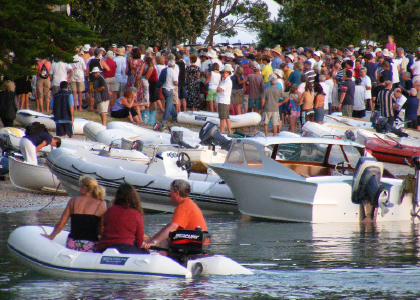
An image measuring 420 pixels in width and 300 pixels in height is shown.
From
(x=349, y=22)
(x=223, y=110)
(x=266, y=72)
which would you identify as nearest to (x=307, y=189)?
(x=223, y=110)

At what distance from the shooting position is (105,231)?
7996 mm

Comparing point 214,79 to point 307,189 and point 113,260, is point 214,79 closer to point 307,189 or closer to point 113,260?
point 307,189

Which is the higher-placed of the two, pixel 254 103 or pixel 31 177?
pixel 254 103

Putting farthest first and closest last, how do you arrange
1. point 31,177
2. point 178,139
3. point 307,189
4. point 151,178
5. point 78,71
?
point 78,71, point 178,139, point 31,177, point 151,178, point 307,189

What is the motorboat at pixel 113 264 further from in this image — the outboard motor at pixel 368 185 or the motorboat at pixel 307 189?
the outboard motor at pixel 368 185

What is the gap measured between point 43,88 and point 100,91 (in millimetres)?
2001

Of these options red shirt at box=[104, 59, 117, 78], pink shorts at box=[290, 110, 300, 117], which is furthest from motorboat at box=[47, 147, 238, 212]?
red shirt at box=[104, 59, 117, 78]

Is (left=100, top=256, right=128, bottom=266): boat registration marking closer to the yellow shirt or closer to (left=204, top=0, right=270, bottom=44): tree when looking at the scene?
the yellow shirt

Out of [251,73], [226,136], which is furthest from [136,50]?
[226,136]

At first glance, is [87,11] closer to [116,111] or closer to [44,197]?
[116,111]

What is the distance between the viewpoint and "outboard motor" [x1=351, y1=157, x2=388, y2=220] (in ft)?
37.3

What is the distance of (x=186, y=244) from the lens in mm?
8102

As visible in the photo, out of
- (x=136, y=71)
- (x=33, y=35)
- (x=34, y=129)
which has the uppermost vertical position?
(x=33, y=35)

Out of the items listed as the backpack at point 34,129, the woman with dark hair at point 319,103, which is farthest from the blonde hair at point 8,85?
the woman with dark hair at point 319,103
